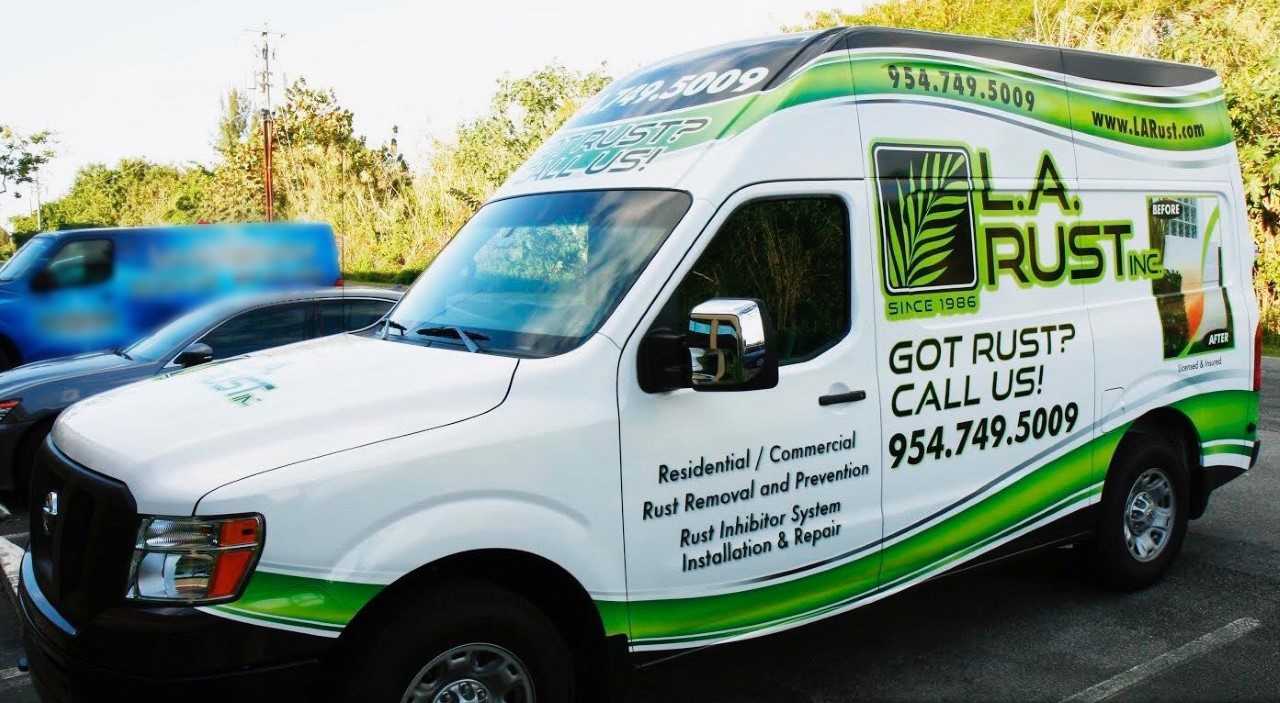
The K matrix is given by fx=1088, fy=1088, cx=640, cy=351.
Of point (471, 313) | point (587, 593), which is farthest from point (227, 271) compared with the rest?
point (587, 593)

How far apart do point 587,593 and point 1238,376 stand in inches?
168

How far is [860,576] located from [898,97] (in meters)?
1.92

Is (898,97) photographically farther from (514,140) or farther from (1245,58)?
(514,140)

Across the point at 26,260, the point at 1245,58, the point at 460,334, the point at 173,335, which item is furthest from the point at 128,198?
the point at 460,334

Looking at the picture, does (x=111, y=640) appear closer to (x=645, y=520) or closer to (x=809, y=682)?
(x=645, y=520)

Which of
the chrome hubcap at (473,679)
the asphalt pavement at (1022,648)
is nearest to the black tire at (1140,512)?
the asphalt pavement at (1022,648)

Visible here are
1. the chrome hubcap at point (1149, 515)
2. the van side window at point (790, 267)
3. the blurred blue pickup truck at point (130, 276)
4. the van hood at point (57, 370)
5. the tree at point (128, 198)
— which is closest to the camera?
the van side window at point (790, 267)

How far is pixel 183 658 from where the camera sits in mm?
2844

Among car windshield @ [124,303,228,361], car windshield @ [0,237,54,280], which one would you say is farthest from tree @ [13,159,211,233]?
car windshield @ [124,303,228,361]

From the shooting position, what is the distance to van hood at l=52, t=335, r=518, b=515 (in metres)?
3.01

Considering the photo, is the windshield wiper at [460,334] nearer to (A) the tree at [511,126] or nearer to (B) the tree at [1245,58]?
(B) the tree at [1245,58]

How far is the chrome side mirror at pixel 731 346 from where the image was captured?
11.0ft

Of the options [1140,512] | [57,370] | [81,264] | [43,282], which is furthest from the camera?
[81,264]

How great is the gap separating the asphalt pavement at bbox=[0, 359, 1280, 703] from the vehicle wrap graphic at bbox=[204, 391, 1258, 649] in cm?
15
